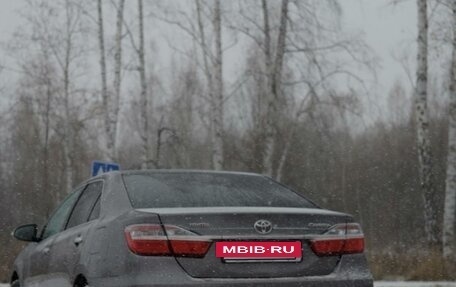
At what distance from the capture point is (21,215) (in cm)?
4200

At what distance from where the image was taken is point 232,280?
4117 mm

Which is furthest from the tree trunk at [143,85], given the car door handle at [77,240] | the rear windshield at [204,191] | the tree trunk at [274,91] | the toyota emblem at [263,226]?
the toyota emblem at [263,226]

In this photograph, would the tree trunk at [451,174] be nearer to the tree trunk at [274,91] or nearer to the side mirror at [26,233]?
the tree trunk at [274,91]

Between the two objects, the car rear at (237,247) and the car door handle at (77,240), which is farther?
the car door handle at (77,240)

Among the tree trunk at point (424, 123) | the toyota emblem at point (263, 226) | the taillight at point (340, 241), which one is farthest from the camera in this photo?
the tree trunk at point (424, 123)

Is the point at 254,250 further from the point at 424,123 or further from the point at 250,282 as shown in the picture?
the point at 424,123

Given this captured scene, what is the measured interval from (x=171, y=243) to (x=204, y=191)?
76 centimetres

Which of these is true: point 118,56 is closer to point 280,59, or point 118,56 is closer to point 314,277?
point 280,59

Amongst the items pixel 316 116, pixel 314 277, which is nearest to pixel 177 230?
pixel 314 277

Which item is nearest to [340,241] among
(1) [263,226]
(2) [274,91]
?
(1) [263,226]

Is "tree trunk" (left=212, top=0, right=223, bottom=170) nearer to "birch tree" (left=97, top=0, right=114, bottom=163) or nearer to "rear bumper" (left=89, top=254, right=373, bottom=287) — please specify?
"birch tree" (left=97, top=0, right=114, bottom=163)

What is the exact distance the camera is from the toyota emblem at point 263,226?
420 centimetres

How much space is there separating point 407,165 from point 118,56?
29345 mm

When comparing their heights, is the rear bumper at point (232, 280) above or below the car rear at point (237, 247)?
below
